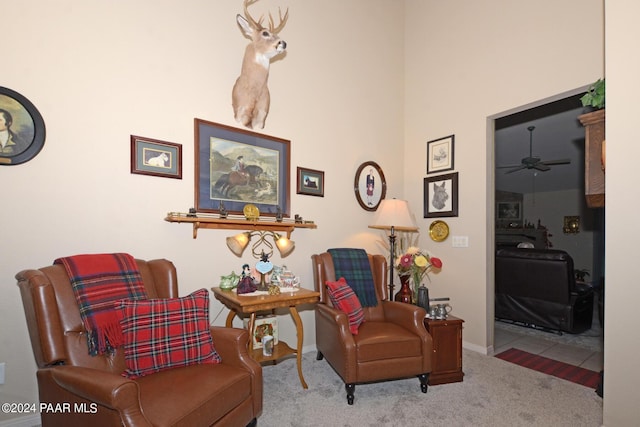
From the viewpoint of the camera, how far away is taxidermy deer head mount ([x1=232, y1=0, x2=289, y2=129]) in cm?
266

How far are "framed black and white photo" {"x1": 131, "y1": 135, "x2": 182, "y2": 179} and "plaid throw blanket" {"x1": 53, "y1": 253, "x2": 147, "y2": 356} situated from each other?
0.73 metres

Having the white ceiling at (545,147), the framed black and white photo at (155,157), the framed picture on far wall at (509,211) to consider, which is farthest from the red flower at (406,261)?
the framed picture on far wall at (509,211)

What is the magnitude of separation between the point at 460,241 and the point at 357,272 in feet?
4.20

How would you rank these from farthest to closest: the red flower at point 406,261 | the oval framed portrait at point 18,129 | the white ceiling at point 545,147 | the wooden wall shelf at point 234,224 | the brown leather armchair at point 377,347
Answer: the white ceiling at point 545,147 → the red flower at point 406,261 → the wooden wall shelf at point 234,224 → the brown leather armchair at point 377,347 → the oval framed portrait at point 18,129

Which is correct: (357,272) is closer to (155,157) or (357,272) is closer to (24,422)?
(155,157)

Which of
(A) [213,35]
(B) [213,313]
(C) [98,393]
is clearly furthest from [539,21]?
(C) [98,393]

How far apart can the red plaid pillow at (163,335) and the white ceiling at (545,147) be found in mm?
4856

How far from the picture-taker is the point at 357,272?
2971mm

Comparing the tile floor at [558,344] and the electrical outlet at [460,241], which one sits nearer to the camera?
the tile floor at [558,344]

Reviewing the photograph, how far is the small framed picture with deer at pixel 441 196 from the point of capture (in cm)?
346

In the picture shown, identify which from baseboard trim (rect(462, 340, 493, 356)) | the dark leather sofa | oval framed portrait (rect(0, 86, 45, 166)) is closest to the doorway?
the dark leather sofa

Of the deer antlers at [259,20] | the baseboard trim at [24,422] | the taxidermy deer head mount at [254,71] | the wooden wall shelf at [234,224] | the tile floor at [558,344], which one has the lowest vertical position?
the tile floor at [558,344]

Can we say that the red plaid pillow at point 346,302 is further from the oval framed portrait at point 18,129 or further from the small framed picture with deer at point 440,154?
the oval framed portrait at point 18,129

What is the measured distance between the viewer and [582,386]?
245 centimetres
